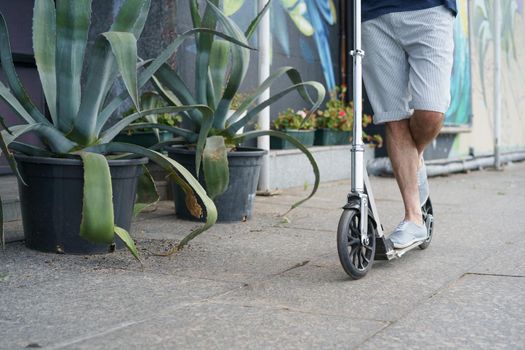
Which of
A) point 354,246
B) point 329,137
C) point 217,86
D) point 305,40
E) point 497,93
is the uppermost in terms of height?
point 305,40

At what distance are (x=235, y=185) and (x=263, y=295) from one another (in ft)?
5.88

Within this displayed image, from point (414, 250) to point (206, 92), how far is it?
5.09ft

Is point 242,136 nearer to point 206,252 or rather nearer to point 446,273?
point 206,252

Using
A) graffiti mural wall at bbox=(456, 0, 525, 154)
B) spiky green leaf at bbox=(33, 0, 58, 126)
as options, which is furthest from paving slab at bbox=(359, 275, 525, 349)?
graffiti mural wall at bbox=(456, 0, 525, 154)

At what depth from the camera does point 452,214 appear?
5.49 meters

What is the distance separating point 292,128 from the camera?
707 cm

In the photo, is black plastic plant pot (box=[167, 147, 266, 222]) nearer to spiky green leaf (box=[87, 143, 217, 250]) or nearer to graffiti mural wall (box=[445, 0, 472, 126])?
spiky green leaf (box=[87, 143, 217, 250])

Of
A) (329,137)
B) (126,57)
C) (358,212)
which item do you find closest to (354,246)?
(358,212)

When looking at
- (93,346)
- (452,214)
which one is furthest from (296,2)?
(93,346)

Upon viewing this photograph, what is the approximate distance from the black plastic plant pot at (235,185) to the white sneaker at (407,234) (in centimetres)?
130

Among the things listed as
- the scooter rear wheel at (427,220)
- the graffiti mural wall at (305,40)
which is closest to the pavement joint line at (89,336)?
the scooter rear wheel at (427,220)

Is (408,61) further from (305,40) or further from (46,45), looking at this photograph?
(305,40)

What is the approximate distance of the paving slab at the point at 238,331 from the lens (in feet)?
7.89

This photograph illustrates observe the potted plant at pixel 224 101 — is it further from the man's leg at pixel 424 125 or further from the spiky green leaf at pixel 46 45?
the spiky green leaf at pixel 46 45
